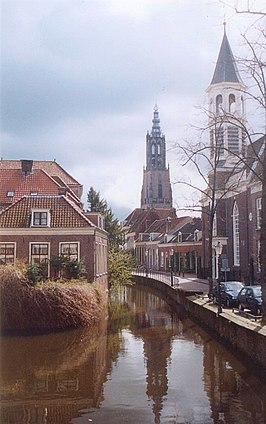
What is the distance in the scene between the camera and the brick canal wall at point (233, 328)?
12.9 m

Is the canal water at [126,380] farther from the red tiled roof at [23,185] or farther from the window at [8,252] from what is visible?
the red tiled roof at [23,185]

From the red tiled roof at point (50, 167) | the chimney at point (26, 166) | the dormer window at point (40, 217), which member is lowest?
the dormer window at point (40, 217)

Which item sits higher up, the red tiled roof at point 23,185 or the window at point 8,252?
Result: the red tiled roof at point 23,185

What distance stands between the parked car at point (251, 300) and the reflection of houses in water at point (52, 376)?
5.71 m

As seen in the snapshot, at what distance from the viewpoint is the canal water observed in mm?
9297

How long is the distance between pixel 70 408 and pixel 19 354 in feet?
18.9

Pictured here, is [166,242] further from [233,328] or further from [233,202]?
[233,328]

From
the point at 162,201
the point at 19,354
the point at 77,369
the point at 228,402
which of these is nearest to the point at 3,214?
the point at 19,354

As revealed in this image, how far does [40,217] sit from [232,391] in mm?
16239

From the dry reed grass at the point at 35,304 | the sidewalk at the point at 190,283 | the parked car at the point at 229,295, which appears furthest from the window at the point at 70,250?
the sidewalk at the point at 190,283

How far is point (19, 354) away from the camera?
49.4 feet

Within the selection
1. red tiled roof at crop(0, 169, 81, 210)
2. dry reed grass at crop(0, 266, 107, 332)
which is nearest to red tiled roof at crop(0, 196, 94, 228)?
red tiled roof at crop(0, 169, 81, 210)

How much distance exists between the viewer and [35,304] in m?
19.2

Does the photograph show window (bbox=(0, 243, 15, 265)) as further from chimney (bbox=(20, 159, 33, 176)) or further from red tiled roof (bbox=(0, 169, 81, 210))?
chimney (bbox=(20, 159, 33, 176))
